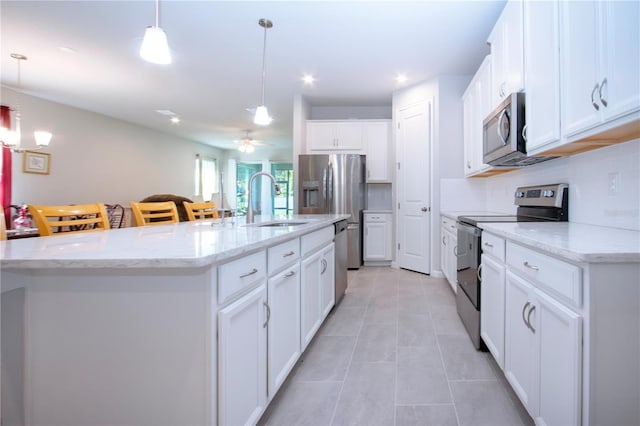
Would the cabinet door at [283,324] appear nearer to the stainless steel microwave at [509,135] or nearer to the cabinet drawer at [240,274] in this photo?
the cabinet drawer at [240,274]

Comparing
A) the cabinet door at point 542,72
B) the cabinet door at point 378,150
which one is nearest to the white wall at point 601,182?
the cabinet door at point 542,72

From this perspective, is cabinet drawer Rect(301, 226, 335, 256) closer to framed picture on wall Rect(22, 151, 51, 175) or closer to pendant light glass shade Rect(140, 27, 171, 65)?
pendant light glass shade Rect(140, 27, 171, 65)

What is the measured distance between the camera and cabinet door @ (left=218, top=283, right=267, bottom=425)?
1.07 m

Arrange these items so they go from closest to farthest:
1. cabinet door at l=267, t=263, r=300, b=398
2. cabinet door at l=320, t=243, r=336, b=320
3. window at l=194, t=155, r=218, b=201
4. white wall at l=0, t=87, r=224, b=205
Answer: cabinet door at l=267, t=263, r=300, b=398 → cabinet door at l=320, t=243, r=336, b=320 → white wall at l=0, t=87, r=224, b=205 → window at l=194, t=155, r=218, b=201

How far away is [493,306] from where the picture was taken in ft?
6.03

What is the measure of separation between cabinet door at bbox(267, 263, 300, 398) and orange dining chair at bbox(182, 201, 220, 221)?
61.8 inches

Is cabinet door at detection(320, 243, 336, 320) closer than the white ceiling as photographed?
Yes

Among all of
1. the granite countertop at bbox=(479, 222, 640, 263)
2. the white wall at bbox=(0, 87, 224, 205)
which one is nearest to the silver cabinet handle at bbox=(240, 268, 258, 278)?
the granite countertop at bbox=(479, 222, 640, 263)

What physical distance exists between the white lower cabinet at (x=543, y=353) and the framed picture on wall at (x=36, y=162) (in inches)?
255

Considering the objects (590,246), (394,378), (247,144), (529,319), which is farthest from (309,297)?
A: (247,144)

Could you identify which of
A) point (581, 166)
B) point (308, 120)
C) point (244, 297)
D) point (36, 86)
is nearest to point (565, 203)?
point (581, 166)

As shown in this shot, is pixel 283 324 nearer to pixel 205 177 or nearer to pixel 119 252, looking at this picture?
pixel 119 252

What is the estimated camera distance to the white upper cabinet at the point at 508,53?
7.04 ft

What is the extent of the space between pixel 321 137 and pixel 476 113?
2525 millimetres
